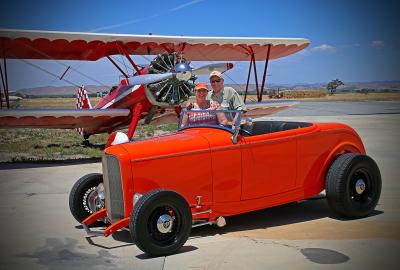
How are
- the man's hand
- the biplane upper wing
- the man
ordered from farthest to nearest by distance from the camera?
1. the biplane upper wing
2. the man
3. the man's hand

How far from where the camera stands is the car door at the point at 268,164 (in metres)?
4.93

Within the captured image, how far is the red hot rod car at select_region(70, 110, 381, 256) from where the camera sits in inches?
171

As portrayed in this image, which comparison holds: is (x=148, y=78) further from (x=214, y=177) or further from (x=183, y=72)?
(x=214, y=177)

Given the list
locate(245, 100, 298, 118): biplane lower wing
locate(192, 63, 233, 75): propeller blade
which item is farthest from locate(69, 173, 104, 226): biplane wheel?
locate(245, 100, 298, 118): biplane lower wing

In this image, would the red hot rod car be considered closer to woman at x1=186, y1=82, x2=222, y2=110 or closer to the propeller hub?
woman at x1=186, y1=82, x2=222, y2=110

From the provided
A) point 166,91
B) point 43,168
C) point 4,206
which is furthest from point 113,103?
point 4,206

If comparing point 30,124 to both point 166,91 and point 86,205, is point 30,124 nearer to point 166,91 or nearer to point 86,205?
point 166,91

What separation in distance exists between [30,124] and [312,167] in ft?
30.6

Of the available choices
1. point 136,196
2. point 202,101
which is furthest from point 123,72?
point 136,196

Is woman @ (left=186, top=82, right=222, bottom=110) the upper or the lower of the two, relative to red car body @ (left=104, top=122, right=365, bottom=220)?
upper

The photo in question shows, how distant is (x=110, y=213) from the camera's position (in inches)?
185

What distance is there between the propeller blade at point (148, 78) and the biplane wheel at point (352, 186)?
8542mm

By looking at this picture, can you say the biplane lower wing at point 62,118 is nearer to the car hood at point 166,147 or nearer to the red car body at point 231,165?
the red car body at point 231,165

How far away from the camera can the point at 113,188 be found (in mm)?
4625
